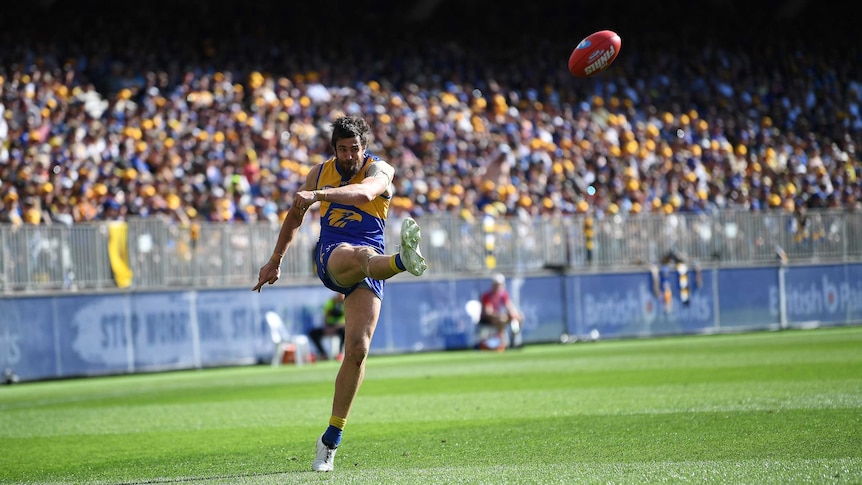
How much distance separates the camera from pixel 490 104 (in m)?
34.7

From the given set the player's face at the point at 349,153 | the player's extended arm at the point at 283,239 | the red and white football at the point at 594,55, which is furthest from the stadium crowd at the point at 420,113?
the player's face at the point at 349,153

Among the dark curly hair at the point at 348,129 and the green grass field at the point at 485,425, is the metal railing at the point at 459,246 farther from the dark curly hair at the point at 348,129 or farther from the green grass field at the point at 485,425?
the dark curly hair at the point at 348,129

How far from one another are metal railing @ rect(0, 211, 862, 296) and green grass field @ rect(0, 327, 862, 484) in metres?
3.17

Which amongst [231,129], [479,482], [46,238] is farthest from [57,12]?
[479,482]

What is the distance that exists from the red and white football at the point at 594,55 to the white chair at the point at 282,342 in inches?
566

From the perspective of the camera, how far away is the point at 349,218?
834 centimetres

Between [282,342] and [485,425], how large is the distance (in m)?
14.4

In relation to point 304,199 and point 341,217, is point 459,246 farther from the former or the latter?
point 304,199

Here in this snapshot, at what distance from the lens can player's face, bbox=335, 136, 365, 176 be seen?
8.09 meters

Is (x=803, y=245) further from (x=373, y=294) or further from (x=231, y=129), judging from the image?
(x=373, y=294)

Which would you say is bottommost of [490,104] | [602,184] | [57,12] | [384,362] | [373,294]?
[384,362]

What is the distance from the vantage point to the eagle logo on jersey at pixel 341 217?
27.4 feet

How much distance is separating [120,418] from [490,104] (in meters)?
22.7

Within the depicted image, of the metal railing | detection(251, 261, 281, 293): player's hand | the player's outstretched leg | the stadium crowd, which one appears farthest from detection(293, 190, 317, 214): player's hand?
the stadium crowd
